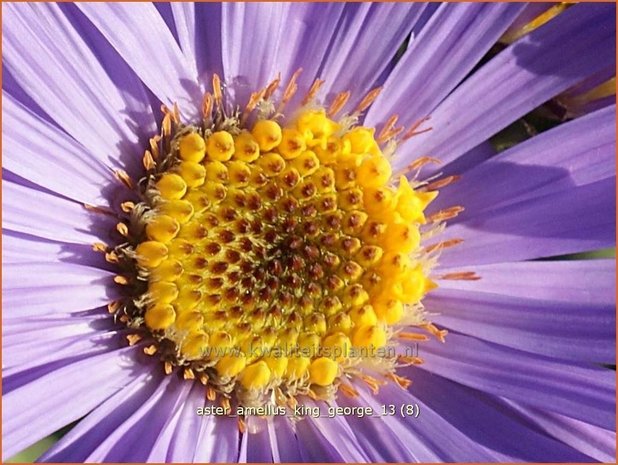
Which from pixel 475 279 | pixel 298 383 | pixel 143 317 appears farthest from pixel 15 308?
pixel 475 279

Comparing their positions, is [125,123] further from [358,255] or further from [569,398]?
[569,398]

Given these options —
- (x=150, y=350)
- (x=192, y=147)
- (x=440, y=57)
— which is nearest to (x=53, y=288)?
(x=150, y=350)

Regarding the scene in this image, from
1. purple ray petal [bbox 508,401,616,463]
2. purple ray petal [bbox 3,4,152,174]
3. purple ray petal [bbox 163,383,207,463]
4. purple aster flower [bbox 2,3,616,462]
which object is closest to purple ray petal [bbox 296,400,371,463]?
purple aster flower [bbox 2,3,616,462]

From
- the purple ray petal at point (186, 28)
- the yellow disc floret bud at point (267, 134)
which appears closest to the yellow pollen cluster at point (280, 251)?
the yellow disc floret bud at point (267, 134)

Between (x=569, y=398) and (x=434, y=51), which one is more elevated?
(x=434, y=51)

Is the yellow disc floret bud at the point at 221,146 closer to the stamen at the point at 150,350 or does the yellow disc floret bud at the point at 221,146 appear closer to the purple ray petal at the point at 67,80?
the purple ray petal at the point at 67,80

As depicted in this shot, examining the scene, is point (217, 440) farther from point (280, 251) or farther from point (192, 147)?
point (192, 147)
